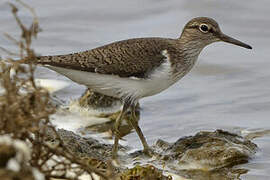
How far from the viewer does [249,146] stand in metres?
7.20

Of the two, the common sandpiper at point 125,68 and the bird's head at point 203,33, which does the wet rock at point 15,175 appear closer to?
the common sandpiper at point 125,68

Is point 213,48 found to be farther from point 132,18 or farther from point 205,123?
point 205,123

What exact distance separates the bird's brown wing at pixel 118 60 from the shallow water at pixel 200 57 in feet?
3.60

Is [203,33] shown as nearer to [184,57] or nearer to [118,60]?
[184,57]

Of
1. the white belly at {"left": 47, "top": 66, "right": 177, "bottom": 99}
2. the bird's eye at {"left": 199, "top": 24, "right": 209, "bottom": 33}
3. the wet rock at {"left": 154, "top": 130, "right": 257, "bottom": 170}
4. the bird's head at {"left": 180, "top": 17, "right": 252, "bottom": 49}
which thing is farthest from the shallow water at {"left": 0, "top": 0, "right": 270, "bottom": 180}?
the bird's eye at {"left": 199, "top": 24, "right": 209, "bottom": 33}

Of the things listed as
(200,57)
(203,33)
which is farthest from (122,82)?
(200,57)

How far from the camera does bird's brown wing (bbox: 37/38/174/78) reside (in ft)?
23.2

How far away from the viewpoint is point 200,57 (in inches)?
433

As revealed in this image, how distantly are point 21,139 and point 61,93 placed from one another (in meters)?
5.41

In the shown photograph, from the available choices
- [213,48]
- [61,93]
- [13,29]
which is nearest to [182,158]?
[61,93]

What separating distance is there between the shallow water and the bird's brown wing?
43.1 inches

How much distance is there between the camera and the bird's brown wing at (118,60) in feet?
23.2

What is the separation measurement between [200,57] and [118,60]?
4.14 meters

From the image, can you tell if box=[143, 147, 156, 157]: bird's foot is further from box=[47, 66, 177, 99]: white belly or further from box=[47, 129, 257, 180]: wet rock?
box=[47, 66, 177, 99]: white belly
